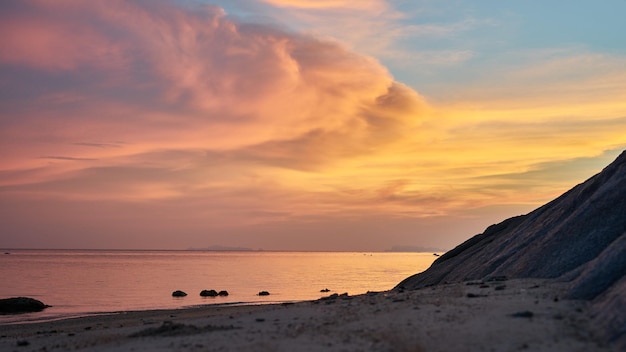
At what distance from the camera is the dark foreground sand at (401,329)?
15.7 m

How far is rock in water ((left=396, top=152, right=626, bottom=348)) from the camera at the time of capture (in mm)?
17812

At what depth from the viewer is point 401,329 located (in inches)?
678

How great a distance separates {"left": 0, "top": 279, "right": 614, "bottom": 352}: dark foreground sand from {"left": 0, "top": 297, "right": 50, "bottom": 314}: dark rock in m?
36.2

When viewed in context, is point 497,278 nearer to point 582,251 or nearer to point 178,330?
point 582,251

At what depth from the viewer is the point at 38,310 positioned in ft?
189

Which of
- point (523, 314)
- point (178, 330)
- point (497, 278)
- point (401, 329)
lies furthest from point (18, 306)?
point (523, 314)

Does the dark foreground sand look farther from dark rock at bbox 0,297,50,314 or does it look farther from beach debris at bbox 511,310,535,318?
dark rock at bbox 0,297,50,314

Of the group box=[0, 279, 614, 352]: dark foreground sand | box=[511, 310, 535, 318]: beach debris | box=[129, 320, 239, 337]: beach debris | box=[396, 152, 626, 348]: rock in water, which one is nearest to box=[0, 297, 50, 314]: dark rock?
box=[0, 279, 614, 352]: dark foreground sand

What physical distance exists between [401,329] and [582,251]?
1161cm

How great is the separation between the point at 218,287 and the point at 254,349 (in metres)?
80.4

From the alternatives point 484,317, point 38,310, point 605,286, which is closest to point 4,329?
point 38,310

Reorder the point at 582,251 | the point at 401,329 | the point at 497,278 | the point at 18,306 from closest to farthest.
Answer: the point at 401,329
the point at 582,251
the point at 497,278
the point at 18,306

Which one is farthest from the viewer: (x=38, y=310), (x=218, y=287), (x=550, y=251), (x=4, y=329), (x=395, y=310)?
(x=218, y=287)

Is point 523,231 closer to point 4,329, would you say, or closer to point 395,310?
point 395,310
